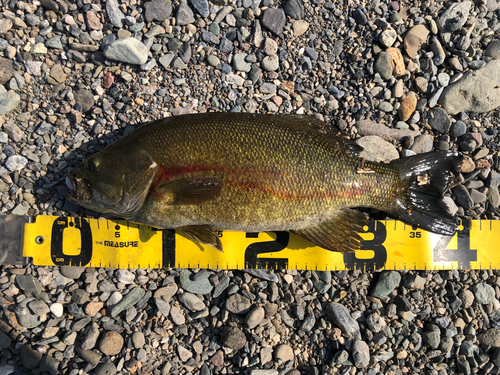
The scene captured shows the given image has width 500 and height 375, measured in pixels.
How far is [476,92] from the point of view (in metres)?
3.68

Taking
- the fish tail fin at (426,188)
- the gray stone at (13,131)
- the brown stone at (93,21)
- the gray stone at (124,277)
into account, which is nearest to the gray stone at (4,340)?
the gray stone at (124,277)

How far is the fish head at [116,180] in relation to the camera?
115 inches

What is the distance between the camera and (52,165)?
11.8 ft

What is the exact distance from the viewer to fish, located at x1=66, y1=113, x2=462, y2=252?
289cm

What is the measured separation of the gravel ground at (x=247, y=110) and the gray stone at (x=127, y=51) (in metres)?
0.02

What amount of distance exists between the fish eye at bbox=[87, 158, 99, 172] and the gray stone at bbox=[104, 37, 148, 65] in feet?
4.41

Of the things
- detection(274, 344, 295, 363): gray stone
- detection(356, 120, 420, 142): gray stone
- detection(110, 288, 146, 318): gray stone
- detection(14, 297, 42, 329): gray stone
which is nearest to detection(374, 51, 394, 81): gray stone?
detection(356, 120, 420, 142): gray stone

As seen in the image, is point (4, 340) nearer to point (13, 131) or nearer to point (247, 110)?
point (13, 131)

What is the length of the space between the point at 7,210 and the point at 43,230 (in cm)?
50

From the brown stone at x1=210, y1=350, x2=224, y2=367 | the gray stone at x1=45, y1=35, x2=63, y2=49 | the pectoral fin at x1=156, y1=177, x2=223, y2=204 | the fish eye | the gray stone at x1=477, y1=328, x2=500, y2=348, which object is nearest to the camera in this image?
the pectoral fin at x1=156, y1=177, x2=223, y2=204

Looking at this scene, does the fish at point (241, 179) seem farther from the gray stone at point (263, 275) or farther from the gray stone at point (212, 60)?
the gray stone at point (212, 60)

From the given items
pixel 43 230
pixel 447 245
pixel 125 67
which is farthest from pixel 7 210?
pixel 447 245

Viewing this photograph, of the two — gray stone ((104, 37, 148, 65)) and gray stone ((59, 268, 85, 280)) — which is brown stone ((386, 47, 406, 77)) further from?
gray stone ((59, 268, 85, 280))

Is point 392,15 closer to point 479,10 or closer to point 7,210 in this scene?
point 479,10
